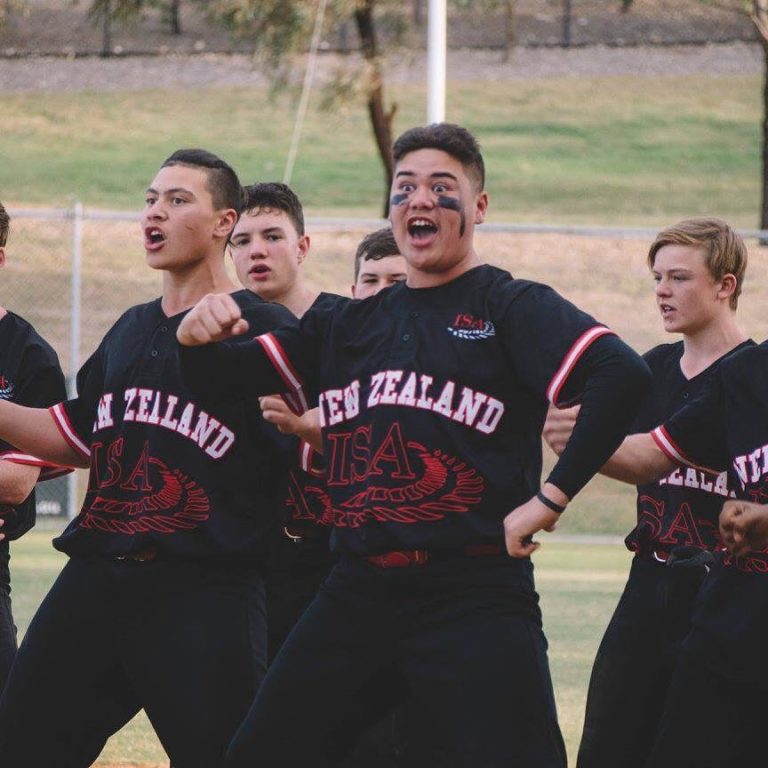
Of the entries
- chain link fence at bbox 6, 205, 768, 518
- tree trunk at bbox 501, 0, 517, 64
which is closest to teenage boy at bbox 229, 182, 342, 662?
chain link fence at bbox 6, 205, 768, 518

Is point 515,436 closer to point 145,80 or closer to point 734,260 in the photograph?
point 734,260

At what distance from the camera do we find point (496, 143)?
39625 millimetres

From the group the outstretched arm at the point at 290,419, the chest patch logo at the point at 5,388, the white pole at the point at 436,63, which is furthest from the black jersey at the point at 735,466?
the white pole at the point at 436,63

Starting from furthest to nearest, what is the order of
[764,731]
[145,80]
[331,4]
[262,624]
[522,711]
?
[145,80]
[331,4]
[262,624]
[764,731]
[522,711]

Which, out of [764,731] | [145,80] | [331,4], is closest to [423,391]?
[764,731]

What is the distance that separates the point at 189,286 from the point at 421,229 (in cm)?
94

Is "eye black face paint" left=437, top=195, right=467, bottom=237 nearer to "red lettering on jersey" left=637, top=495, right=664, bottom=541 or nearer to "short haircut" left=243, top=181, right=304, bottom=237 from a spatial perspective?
"red lettering on jersey" left=637, top=495, right=664, bottom=541

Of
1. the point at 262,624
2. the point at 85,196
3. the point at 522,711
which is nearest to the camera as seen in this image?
the point at 522,711

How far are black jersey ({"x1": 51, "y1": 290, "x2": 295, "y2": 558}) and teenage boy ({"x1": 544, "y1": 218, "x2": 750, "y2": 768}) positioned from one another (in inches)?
53.4

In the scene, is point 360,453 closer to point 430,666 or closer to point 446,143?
point 430,666

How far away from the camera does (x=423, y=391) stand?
432cm

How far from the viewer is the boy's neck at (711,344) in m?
5.72

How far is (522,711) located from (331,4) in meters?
22.1

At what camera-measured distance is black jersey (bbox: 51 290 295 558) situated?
4781mm
